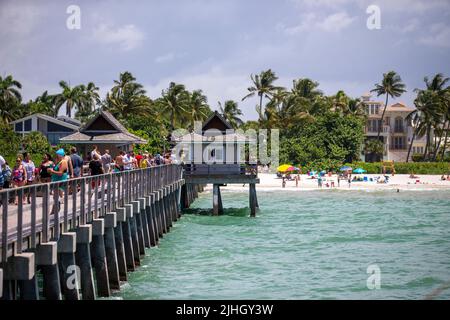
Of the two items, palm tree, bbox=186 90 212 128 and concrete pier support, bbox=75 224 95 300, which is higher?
palm tree, bbox=186 90 212 128

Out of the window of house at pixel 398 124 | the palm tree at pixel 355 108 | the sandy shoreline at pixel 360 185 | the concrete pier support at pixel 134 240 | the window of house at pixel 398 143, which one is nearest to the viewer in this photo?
the concrete pier support at pixel 134 240

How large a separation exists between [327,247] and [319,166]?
58.6 metres

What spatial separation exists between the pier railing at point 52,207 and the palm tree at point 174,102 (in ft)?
251

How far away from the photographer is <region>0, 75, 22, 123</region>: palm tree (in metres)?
95.4

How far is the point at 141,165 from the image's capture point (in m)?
35.1

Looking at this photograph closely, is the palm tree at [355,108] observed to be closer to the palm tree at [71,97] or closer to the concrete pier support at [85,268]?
the palm tree at [71,97]

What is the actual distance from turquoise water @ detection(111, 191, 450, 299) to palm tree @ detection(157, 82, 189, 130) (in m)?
46.5

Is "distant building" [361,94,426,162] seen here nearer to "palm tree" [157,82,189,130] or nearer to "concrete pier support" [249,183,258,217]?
"palm tree" [157,82,189,130]

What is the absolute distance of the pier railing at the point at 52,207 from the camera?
12383 mm

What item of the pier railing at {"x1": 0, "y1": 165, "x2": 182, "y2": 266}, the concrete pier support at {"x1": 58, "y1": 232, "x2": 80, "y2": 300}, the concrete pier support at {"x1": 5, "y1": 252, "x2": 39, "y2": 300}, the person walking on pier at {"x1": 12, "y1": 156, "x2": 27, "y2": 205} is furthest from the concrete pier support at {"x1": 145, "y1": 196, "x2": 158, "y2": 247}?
the concrete pier support at {"x1": 5, "y1": 252, "x2": 39, "y2": 300}

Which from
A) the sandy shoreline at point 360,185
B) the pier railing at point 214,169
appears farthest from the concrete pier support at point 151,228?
the sandy shoreline at point 360,185

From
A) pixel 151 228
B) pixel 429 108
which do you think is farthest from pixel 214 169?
pixel 429 108
